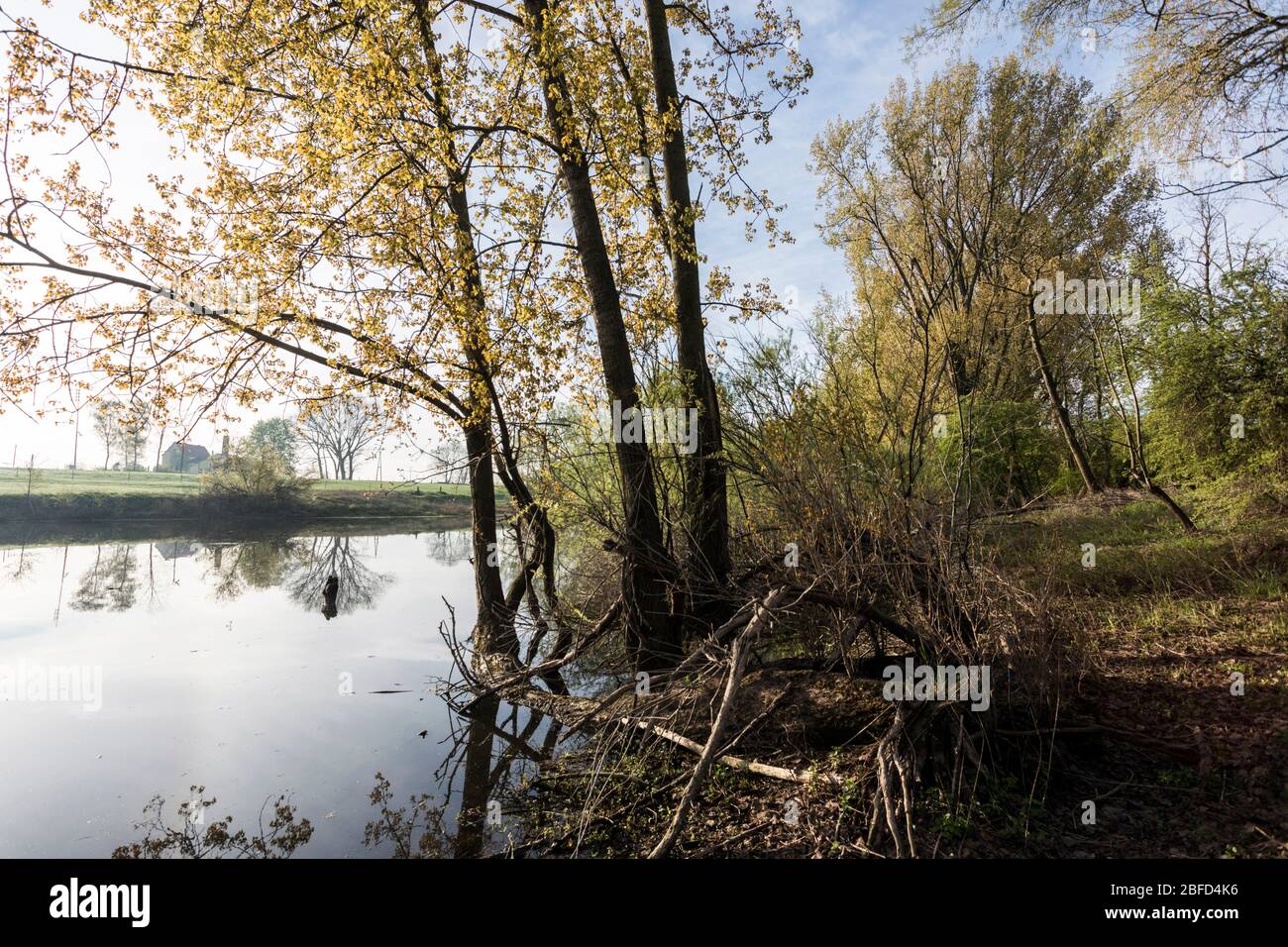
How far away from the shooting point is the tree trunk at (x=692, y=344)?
6.39 metres

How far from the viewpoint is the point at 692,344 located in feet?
22.8

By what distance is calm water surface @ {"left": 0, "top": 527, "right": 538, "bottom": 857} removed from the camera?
5941mm

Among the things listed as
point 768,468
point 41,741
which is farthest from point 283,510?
point 768,468

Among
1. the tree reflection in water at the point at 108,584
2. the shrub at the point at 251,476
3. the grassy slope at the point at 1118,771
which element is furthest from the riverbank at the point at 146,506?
the grassy slope at the point at 1118,771

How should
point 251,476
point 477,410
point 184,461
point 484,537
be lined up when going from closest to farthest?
point 477,410, point 484,537, point 251,476, point 184,461

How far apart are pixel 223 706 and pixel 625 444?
6.62m

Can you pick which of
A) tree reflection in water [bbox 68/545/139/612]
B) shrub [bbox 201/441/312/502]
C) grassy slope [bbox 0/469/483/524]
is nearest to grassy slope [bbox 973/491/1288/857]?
tree reflection in water [bbox 68/545/139/612]

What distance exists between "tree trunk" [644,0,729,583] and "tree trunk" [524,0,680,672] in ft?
1.41

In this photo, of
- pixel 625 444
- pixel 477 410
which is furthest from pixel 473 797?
pixel 477 410

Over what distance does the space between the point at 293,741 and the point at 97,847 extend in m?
2.21

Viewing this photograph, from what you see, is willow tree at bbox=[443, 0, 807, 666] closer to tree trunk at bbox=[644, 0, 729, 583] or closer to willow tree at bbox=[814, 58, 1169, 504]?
tree trunk at bbox=[644, 0, 729, 583]

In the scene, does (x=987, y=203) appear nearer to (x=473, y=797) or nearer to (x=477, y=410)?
(x=477, y=410)

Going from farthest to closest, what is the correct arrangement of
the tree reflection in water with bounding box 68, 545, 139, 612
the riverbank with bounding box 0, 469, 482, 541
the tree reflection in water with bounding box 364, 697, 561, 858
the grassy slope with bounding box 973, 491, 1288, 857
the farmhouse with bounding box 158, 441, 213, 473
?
the farmhouse with bounding box 158, 441, 213, 473 → the riverbank with bounding box 0, 469, 482, 541 → the tree reflection in water with bounding box 68, 545, 139, 612 → the tree reflection in water with bounding box 364, 697, 561, 858 → the grassy slope with bounding box 973, 491, 1288, 857

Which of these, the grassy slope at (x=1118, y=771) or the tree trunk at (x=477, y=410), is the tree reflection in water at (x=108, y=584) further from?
the grassy slope at (x=1118, y=771)
